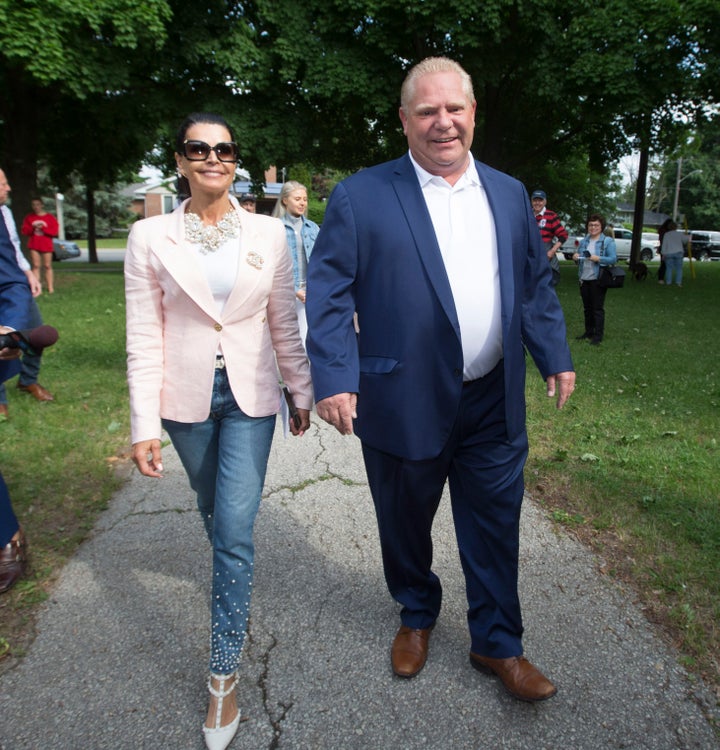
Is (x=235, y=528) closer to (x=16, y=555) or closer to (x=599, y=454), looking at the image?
(x=16, y=555)

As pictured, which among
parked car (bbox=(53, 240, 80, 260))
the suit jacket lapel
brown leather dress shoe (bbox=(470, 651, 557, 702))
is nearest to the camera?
the suit jacket lapel

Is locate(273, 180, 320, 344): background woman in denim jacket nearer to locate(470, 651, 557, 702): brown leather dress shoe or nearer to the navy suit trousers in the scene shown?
the navy suit trousers

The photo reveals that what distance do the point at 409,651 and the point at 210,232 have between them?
1843mm

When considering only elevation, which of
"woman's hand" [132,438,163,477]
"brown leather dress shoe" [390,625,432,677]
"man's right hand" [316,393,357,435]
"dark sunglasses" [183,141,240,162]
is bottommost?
"brown leather dress shoe" [390,625,432,677]

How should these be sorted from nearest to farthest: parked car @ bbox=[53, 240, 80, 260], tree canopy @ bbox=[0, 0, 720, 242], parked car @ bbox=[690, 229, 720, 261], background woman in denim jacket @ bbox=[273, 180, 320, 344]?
background woman in denim jacket @ bbox=[273, 180, 320, 344] < tree canopy @ bbox=[0, 0, 720, 242] < parked car @ bbox=[53, 240, 80, 260] < parked car @ bbox=[690, 229, 720, 261]

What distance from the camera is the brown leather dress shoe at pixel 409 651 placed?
8.81 feet

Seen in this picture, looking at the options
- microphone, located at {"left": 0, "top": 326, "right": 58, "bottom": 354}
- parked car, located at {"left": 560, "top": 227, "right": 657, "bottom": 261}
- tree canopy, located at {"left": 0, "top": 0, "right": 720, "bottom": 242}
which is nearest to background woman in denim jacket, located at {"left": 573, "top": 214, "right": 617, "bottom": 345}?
microphone, located at {"left": 0, "top": 326, "right": 58, "bottom": 354}

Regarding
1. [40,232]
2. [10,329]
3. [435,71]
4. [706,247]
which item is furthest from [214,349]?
[706,247]

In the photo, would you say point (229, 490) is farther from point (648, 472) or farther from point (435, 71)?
point (648, 472)

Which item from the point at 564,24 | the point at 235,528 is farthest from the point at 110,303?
the point at 564,24

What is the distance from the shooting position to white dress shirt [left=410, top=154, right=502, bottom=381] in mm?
2477

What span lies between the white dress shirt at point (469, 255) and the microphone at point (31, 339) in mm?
→ 1531

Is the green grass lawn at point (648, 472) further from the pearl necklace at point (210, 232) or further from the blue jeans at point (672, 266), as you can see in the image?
the blue jeans at point (672, 266)

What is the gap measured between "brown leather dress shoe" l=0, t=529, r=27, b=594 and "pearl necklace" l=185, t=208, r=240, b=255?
194 cm
